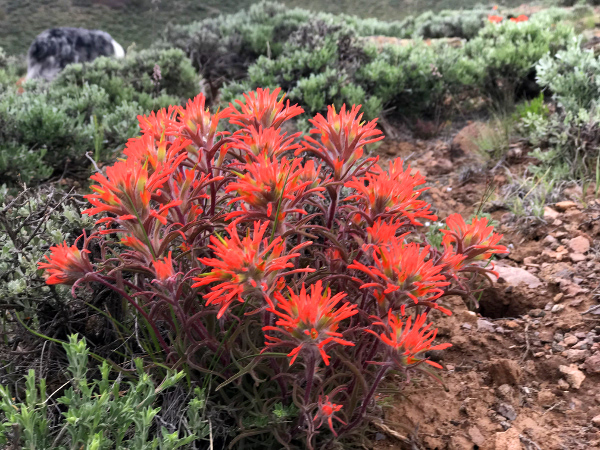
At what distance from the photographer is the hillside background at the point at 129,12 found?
23.9 metres

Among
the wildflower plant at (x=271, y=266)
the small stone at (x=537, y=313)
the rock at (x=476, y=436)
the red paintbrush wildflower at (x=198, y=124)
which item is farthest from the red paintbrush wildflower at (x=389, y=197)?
the small stone at (x=537, y=313)

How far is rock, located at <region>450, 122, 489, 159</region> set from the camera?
421cm

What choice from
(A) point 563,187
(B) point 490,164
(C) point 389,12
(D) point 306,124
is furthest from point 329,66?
(C) point 389,12

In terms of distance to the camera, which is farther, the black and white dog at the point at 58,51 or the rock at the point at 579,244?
the black and white dog at the point at 58,51

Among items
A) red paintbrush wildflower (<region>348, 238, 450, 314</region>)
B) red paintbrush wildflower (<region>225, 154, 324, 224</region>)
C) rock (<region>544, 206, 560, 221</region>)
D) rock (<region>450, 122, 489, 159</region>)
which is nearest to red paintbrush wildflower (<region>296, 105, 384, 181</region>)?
red paintbrush wildflower (<region>225, 154, 324, 224</region>)

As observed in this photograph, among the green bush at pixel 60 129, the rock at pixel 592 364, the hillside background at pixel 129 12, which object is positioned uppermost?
the green bush at pixel 60 129

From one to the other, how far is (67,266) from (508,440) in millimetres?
1549

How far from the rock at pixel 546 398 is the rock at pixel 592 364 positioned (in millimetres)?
203

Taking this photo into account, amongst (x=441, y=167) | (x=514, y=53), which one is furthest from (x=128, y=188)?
(x=514, y=53)

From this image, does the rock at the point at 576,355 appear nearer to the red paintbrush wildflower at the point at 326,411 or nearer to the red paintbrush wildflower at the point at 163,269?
the red paintbrush wildflower at the point at 326,411

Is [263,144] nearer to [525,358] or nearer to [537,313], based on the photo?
[525,358]

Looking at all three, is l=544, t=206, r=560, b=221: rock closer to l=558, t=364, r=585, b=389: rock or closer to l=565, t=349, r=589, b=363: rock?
l=565, t=349, r=589, b=363: rock

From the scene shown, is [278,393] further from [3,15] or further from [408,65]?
[3,15]

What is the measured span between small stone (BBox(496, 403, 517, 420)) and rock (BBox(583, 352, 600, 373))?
1.28 feet
